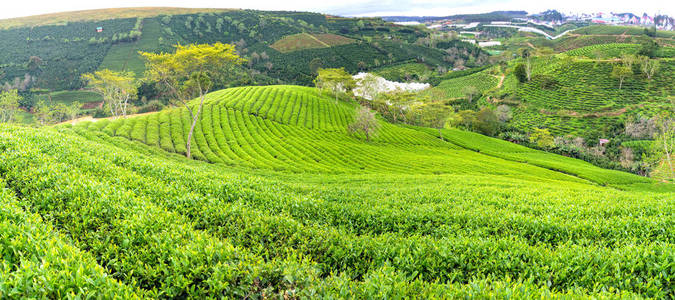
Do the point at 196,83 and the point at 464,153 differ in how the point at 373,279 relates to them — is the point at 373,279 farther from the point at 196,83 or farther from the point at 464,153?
the point at 464,153

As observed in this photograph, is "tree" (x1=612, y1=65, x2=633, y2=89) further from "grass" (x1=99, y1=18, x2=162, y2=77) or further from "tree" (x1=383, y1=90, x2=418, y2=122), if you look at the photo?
"grass" (x1=99, y1=18, x2=162, y2=77)

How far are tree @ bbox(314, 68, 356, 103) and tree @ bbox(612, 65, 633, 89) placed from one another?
93.6m

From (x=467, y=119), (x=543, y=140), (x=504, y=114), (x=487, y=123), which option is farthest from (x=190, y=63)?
(x=504, y=114)

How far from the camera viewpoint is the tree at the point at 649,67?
9299 cm

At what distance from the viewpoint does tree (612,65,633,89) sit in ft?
307

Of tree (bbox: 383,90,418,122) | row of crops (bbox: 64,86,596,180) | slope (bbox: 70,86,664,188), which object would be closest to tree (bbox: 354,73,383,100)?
tree (bbox: 383,90,418,122)

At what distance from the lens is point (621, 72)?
93.6 metres

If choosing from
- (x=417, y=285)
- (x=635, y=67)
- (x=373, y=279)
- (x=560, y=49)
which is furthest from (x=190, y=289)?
(x=560, y=49)

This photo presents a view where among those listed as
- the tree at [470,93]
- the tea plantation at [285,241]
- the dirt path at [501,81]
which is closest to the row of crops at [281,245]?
the tea plantation at [285,241]

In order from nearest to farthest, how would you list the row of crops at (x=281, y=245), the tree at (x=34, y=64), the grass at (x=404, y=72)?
the row of crops at (x=281, y=245) < the tree at (x=34, y=64) < the grass at (x=404, y=72)

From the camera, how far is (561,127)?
276ft

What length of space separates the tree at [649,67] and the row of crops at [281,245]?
131 meters

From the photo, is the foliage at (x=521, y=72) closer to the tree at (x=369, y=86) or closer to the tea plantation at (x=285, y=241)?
the tree at (x=369, y=86)

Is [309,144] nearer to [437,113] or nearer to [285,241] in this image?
[437,113]
